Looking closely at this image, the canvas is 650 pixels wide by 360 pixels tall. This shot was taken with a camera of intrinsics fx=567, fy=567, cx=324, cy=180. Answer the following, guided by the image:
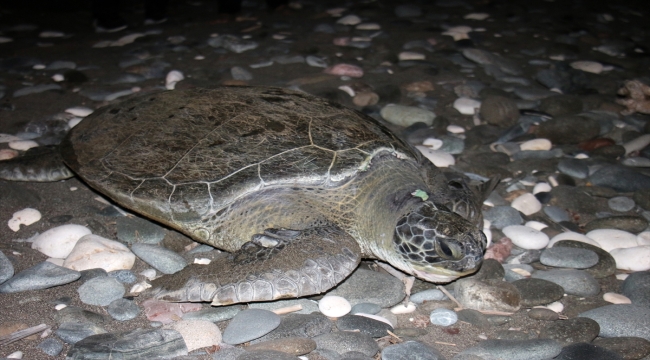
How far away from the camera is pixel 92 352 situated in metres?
2.22

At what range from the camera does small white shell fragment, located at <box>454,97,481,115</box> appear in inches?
194

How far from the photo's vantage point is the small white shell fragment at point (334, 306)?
265 centimetres

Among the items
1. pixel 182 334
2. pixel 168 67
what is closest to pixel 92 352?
pixel 182 334

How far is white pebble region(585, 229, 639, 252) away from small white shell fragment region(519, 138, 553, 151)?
3.78 ft

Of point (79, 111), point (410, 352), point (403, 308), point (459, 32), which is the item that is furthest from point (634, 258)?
point (459, 32)

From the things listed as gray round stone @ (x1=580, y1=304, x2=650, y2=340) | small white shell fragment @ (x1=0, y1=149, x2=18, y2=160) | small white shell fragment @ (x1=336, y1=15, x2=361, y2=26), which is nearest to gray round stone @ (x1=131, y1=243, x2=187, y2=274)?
small white shell fragment @ (x1=0, y1=149, x2=18, y2=160)

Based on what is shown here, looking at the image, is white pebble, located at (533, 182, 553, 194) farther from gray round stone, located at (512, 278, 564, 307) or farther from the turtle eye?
the turtle eye

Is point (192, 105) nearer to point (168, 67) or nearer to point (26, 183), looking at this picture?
point (26, 183)

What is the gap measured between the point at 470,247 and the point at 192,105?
5.87 feet

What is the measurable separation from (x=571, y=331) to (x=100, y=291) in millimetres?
2171

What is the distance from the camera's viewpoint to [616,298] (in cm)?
288

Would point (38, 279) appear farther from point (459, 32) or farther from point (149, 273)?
point (459, 32)

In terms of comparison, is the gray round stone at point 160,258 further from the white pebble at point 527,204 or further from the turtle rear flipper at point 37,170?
the white pebble at point 527,204

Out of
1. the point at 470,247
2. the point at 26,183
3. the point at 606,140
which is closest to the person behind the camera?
the point at 470,247
